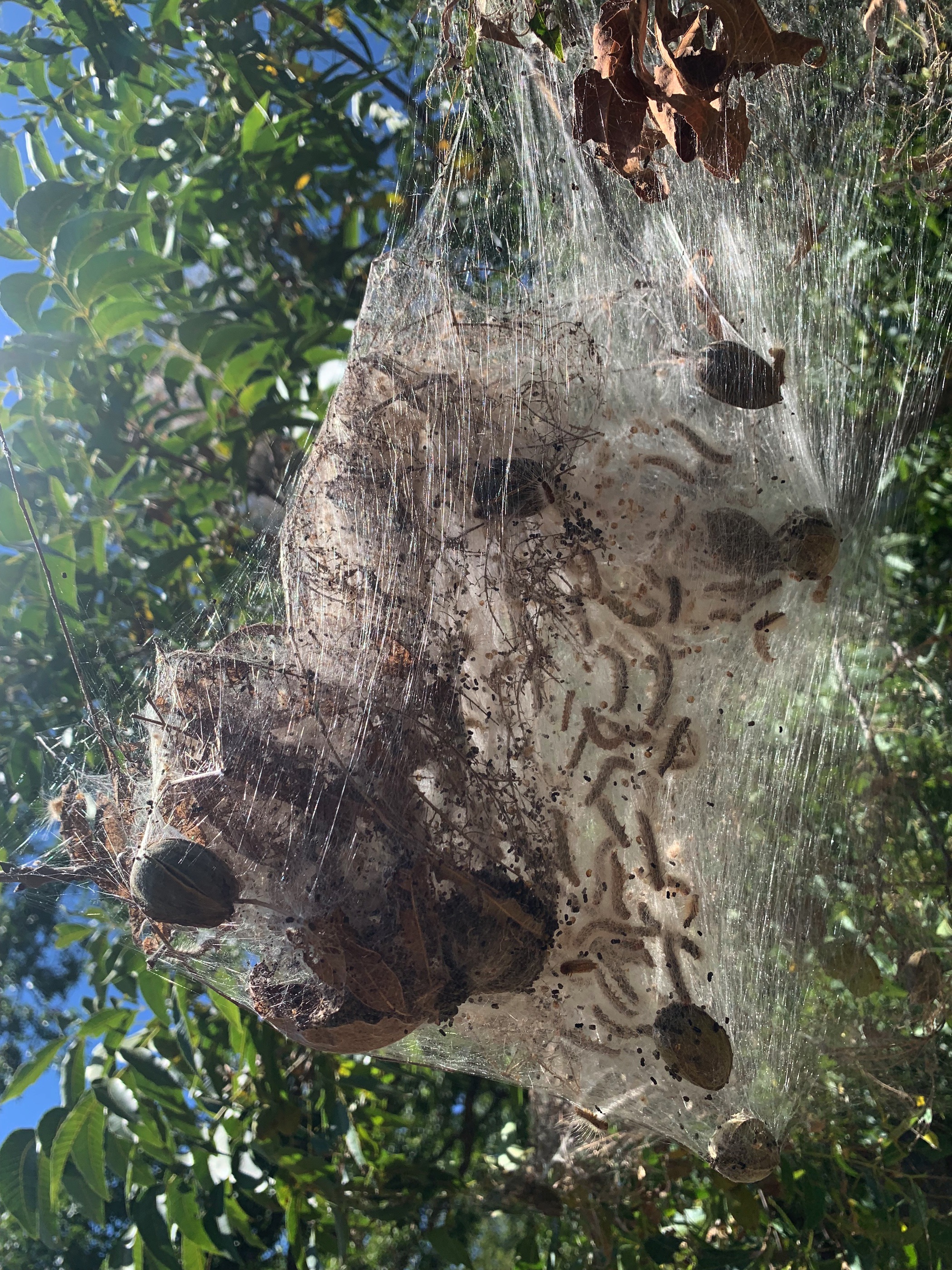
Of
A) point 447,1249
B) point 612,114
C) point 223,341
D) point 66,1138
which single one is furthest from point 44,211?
point 447,1249

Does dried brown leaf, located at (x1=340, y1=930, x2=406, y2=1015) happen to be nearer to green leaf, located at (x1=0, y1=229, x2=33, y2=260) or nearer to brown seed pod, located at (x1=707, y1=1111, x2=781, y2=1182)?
brown seed pod, located at (x1=707, y1=1111, x2=781, y2=1182)

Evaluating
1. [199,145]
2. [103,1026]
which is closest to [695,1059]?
[103,1026]

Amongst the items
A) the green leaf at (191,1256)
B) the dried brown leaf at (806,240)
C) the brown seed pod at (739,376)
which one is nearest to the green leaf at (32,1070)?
the green leaf at (191,1256)

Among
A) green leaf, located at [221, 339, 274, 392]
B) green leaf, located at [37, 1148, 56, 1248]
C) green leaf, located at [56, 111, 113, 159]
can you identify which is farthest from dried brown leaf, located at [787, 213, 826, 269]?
green leaf, located at [37, 1148, 56, 1248]

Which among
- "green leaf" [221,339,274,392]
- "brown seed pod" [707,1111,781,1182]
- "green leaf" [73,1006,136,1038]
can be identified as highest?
"green leaf" [221,339,274,392]

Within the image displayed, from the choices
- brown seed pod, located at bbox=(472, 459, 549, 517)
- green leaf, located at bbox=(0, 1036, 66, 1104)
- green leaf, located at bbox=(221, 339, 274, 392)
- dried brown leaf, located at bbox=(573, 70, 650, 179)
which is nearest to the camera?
dried brown leaf, located at bbox=(573, 70, 650, 179)

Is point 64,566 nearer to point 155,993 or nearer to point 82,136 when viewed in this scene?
point 155,993

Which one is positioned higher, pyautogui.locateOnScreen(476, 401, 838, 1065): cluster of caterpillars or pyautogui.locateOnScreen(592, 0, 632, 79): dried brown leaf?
pyautogui.locateOnScreen(592, 0, 632, 79): dried brown leaf
